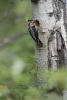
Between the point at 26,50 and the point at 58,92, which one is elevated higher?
the point at 58,92

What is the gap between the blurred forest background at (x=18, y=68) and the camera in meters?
2.82

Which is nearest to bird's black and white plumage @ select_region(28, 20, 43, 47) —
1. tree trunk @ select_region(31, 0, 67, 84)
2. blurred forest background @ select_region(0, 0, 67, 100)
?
tree trunk @ select_region(31, 0, 67, 84)

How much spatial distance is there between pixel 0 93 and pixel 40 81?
31 centimetres

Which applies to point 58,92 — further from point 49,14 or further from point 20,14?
point 20,14

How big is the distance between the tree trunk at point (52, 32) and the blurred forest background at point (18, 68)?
206 mm

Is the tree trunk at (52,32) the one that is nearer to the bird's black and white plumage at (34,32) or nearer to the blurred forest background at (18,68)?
the bird's black and white plumage at (34,32)

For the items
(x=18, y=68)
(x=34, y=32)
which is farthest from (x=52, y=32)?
(x=18, y=68)

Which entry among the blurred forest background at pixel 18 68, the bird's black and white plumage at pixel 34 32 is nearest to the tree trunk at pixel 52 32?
the bird's black and white plumage at pixel 34 32

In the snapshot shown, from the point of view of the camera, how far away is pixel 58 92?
9.07 ft

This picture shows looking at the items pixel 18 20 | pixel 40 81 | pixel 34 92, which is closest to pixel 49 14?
pixel 40 81

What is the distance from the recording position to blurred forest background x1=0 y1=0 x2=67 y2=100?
282cm

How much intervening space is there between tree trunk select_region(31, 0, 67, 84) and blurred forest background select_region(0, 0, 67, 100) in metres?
0.21

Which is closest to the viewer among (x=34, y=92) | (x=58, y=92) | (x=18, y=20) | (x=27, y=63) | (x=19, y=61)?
(x=58, y=92)

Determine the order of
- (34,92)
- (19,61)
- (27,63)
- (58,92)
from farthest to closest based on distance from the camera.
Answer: (19,61)
(27,63)
(34,92)
(58,92)
